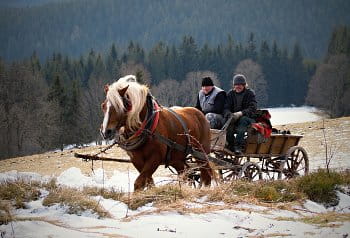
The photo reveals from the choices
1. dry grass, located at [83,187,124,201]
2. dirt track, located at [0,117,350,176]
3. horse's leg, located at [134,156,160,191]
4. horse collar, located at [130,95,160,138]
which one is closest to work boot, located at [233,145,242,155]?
horse collar, located at [130,95,160,138]

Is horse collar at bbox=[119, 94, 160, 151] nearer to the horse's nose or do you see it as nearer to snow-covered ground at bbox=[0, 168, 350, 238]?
the horse's nose

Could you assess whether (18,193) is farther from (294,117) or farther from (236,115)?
(294,117)

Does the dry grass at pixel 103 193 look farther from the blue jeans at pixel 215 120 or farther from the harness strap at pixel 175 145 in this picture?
the blue jeans at pixel 215 120

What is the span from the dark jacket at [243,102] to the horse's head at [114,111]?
3296 mm

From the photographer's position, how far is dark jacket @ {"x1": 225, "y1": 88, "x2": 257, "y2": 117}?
10781 millimetres

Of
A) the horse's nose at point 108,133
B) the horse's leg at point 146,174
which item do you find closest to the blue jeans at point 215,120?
the horse's leg at point 146,174

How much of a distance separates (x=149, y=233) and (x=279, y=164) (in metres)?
7.63

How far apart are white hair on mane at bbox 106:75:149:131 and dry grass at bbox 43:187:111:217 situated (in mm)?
2572

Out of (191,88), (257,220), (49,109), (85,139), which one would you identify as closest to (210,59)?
(191,88)

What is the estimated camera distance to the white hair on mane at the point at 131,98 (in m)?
7.93

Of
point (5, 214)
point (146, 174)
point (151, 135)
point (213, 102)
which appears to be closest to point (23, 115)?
point (213, 102)

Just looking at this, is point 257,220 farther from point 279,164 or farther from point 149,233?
point 279,164

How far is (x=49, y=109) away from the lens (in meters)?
43.8

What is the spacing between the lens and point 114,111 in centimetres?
787
